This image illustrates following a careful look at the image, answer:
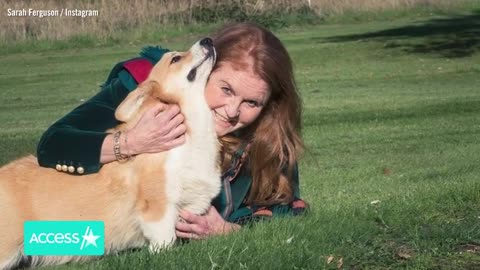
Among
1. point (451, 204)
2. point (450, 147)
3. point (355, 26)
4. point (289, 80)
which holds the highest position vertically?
point (289, 80)

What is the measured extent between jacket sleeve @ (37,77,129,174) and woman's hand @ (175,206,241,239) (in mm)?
577

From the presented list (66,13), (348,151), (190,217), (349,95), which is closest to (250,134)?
(190,217)

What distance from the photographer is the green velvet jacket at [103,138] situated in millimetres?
5121

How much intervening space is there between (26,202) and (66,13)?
25.9 metres

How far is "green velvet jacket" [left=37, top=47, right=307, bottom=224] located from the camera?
16.8 ft

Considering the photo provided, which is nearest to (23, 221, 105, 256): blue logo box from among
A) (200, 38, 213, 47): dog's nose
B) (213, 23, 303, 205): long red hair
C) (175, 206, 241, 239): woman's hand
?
(175, 206, 241, 239): woman's hand

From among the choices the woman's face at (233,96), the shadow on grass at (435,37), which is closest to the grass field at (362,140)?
the shadow on grass at (435,37)

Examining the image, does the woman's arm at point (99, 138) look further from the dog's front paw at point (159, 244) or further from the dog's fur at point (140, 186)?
the dog's front paw at point (159, 244)

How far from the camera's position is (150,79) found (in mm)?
5109

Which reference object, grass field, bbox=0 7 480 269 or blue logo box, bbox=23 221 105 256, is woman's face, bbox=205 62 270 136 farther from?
blue logo box, bbox=23 221 105 256

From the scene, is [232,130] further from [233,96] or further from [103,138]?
[103,138]

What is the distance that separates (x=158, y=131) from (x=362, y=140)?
7.32m

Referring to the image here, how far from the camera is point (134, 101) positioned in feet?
16.7

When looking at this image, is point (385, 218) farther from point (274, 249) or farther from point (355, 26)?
point (355, 26)
